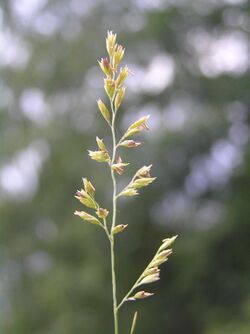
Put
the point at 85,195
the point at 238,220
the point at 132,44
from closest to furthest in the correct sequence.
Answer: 1. the point at 85,195
2. the point at 238,220
3. the point at 132,44

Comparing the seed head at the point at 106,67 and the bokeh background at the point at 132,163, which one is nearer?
the seed head at the point at 106,67

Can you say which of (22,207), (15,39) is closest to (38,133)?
(22,207)

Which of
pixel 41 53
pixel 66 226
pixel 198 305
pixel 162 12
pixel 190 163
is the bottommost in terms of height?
pixel 198 305

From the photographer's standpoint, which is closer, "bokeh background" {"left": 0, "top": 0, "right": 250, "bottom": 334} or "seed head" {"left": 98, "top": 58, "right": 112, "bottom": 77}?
"seed head" {"left": 98, "top": 58, "right": 112, "bottom": 77}

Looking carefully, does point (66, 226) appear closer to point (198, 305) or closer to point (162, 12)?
point (198, 305)

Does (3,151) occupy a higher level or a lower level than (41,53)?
lower

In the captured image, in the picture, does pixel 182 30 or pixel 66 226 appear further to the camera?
A: pixel 182 30

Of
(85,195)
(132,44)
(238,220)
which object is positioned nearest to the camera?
(85,195)

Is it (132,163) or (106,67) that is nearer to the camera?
(106,67)
